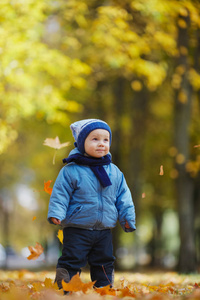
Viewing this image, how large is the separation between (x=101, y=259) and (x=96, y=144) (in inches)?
41.9

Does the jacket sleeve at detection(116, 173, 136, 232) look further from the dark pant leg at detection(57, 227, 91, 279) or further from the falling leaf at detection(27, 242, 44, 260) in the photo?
→ the falling leaf at detection(27, 242, 44, 260)

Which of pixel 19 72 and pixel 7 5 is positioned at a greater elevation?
pixel 7 5

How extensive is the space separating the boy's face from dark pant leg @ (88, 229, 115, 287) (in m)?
0.73

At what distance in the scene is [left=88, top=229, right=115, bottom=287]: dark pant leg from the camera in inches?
146

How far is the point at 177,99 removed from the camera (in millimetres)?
10297

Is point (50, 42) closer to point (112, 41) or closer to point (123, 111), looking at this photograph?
point (123, 111)

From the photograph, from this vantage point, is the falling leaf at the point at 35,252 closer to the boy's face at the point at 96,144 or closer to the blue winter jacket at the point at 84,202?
the blue winter jacket at the point at 84,202

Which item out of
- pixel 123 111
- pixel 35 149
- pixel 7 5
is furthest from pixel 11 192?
pixel 7 5

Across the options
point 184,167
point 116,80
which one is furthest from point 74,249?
point 116,80

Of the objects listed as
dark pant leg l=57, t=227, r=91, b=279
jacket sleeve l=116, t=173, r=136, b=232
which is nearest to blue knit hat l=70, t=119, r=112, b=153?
jacket sleeve l=116, t=173, r=136, b=232

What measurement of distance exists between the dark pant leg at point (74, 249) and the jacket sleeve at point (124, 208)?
37cm

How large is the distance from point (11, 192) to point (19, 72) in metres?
15.1

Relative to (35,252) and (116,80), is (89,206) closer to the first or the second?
(35,252)

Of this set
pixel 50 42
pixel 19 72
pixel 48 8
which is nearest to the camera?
pixel 19 72
